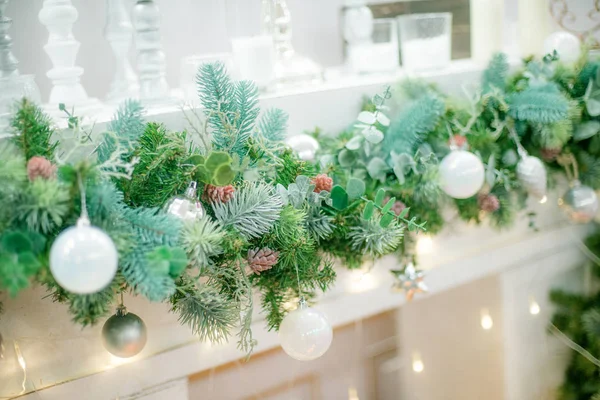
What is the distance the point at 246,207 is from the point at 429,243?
48 centimetres

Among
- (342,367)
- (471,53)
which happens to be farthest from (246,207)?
(471,53)

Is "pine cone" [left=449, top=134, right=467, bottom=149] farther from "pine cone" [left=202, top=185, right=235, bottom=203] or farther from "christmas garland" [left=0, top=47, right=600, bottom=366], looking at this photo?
"pine cone" [left=202, top=185, right=235, bottom=203]

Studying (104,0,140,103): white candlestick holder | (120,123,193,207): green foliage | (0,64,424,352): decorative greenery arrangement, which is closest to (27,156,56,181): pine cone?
(0,64,424,352): decorative greenery arrangement

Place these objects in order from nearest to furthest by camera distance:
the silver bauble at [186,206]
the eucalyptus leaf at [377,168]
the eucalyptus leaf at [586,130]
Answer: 1. the silver bauble at [186,206]
2. the eucalyptus leaf at [377,168]
3. the eucalyptus leaf at [586,130]

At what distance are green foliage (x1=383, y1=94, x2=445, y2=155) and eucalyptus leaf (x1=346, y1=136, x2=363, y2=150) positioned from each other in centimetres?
4

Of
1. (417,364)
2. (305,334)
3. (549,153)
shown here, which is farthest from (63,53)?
(417,364)

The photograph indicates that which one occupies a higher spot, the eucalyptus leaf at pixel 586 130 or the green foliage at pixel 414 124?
the green foliage at pixel 414 124

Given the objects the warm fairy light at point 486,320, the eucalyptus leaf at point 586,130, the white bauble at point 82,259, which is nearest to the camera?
the white bauble at point 82,259

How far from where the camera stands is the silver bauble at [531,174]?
0.90 m

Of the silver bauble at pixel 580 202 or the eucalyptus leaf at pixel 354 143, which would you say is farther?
the silver bauble at pixel 580 202

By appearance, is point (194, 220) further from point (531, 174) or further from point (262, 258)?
point (531, 174)

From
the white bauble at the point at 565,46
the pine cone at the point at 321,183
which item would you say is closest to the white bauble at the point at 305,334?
the pine cone at the point at 321,183

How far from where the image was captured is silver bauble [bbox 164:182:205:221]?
58cm

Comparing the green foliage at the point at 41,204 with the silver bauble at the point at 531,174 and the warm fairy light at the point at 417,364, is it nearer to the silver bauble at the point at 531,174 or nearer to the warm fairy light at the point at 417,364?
the silver bauble at the point at 531,174
